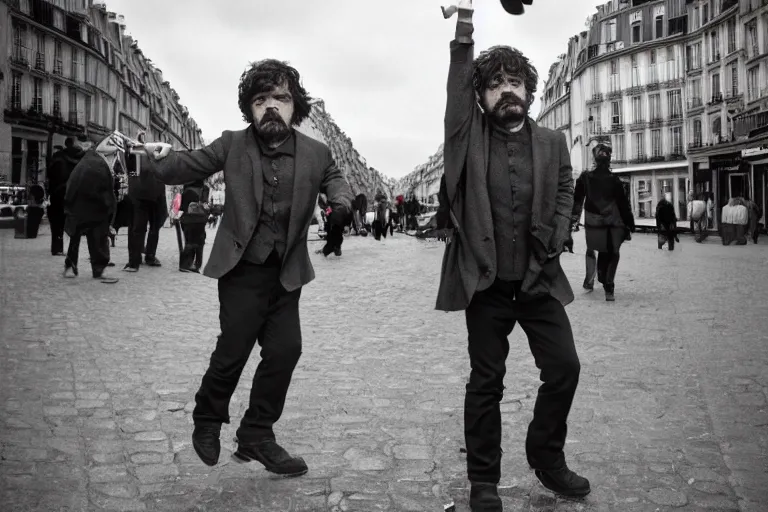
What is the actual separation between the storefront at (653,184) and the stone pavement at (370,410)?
4968 cm

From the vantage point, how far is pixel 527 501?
3.25 m

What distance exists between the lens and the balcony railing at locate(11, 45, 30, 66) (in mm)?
41219

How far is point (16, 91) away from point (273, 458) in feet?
138

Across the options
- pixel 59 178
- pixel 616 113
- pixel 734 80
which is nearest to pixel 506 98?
pixel 59 178

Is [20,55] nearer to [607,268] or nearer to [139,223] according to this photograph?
[139,223]

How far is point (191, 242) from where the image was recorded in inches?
502

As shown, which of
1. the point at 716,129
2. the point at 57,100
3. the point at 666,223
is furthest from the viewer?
the point at 57,100

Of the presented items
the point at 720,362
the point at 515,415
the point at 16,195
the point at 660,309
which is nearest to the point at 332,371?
the point at 515,415

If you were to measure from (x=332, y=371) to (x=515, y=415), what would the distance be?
154 centimetres

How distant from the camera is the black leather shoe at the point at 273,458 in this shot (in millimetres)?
3479

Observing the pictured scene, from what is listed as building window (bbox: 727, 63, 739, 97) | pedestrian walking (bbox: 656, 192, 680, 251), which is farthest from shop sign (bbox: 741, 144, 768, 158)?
building window (bbox: 727, 63, 739, 97)

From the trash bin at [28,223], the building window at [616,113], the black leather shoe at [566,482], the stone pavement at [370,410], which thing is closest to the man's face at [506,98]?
the black leather shoe at [566,482]

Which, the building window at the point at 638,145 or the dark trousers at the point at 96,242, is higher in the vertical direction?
the building window at the point at 638,145

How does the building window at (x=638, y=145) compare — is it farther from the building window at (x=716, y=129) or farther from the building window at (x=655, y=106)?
the building window at (x=716, y=129)
